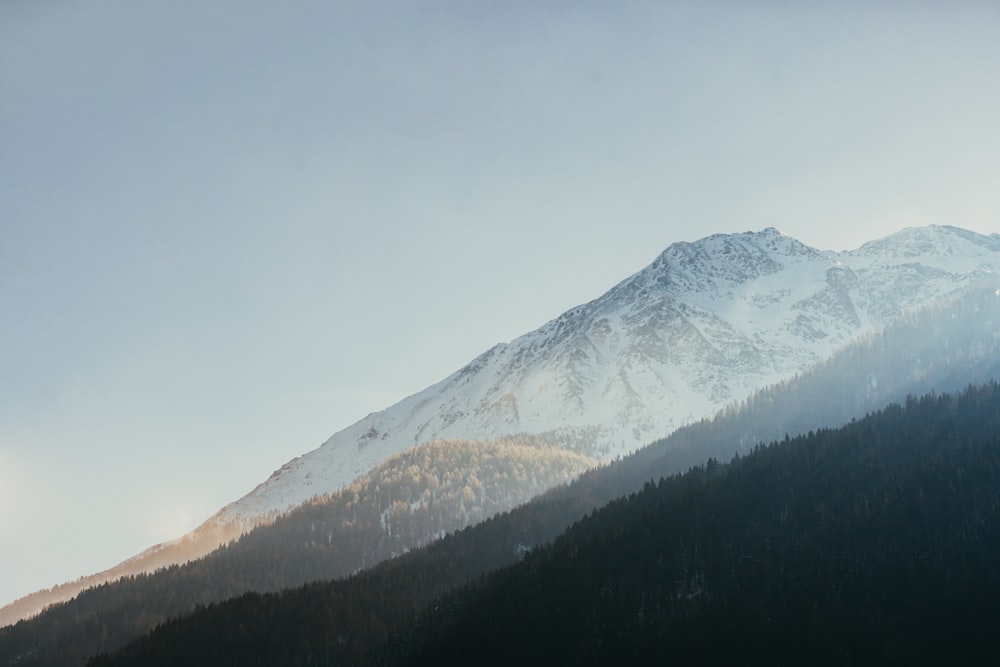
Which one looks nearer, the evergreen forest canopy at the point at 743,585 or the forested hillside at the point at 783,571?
the forested hillside at the point at 783,571

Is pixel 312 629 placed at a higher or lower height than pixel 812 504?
higher

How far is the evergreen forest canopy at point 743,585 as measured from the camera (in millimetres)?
113062

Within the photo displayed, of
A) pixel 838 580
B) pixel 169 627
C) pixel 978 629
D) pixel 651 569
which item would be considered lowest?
pixel 978 629

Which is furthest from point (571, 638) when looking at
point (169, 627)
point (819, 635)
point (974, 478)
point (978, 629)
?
point (169, 627)

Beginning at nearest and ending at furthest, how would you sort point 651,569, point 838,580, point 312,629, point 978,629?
point 978,629 < point 838,580 < point 651,569 < point 312,629

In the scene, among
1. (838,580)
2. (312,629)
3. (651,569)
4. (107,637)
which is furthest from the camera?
(107,637)

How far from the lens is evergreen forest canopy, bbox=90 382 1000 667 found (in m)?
113

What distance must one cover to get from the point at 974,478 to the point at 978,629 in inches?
1303

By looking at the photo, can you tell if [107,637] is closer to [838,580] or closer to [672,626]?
[672,626]

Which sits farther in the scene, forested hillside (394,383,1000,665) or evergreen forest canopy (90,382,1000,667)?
evergreen forest canopy (90,382,1000,667)

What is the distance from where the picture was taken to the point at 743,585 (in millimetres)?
123812

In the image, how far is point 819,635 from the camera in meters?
112

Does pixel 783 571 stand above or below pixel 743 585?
below

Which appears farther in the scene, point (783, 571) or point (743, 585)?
point (783, 571)
